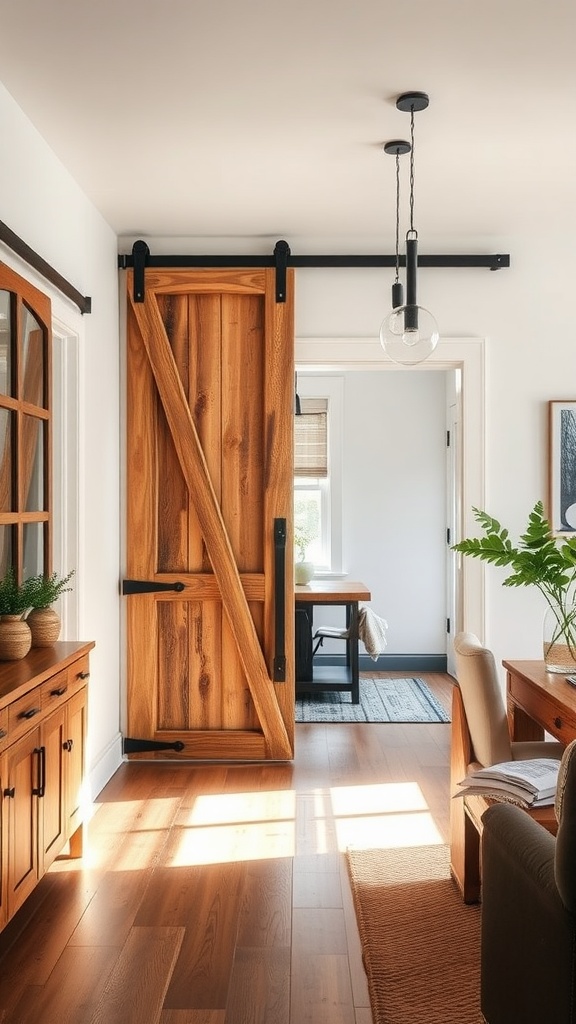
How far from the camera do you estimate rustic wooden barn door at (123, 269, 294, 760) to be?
15.9 ft

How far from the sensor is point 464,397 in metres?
5.00

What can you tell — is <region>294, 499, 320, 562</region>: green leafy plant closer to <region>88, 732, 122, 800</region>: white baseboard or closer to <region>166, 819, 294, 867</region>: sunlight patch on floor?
<region>88, 732, 122, 800</region>: white baseboard

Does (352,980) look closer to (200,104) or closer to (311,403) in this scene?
(200,104)

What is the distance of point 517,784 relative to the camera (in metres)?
2.62

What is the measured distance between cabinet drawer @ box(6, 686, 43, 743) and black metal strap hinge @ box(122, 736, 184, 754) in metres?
2.10

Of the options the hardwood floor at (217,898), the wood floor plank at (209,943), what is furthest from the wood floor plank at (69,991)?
the wood floor plank at (209,943)

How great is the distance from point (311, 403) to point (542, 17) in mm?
4954

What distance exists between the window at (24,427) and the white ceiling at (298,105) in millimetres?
330

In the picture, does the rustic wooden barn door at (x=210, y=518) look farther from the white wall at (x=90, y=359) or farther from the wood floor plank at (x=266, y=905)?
the wood floor plank at (x=266, y=905)

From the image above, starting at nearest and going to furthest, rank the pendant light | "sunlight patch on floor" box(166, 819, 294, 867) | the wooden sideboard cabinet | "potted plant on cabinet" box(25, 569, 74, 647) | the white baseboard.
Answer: the wooden sideboard cabinet < "potted plant on cabinet" box(25, 569, 74, 647) < the pendant light < "sunlight patch on floor" box(166, 819, 294, 867) < the white baseboard

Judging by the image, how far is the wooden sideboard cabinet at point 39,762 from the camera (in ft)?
8.38


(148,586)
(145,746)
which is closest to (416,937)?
(145,746)

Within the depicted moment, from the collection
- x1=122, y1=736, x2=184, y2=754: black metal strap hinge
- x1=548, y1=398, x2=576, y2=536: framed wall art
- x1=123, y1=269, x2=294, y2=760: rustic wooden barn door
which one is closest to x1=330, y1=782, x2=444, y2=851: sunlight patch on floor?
x1=123, y1=269, x2=294, y2=760: rustic wooden barn door

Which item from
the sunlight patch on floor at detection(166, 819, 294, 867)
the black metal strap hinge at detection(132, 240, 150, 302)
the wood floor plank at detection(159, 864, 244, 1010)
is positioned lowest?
the wood floor plank at detection(159, 864, 244, 1010)
